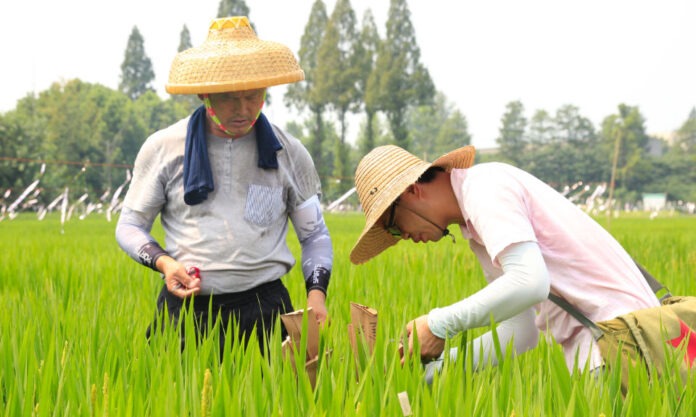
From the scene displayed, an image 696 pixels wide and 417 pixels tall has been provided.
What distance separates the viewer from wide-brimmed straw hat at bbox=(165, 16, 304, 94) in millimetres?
2059

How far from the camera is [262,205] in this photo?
2.27m

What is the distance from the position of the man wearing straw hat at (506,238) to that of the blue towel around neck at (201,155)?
49 cm

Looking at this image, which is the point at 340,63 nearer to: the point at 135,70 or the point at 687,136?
the point at 135,70

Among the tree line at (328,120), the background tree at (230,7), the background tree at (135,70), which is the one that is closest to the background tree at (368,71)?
the tree line at (328,120)

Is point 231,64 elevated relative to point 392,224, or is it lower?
elevated

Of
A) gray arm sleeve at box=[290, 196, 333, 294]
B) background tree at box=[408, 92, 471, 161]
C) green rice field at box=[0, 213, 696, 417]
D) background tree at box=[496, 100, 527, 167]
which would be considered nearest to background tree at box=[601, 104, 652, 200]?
background tree at box=[496, 100, 527, 167]

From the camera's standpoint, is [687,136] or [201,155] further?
[687,136]

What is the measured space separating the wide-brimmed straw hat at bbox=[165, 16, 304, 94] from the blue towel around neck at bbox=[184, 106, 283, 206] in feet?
0.38

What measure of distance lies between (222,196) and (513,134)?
Answer: 2622 inches

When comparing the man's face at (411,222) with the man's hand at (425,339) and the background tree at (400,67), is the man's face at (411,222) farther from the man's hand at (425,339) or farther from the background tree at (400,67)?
the background tree at (400,67)

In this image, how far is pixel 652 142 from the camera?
96812 mm

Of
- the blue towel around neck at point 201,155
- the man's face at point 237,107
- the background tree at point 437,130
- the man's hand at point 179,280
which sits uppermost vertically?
the man's face at point 237,107

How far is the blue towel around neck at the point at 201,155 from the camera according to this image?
215 cm

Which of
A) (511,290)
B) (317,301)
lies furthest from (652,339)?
(317,301)
